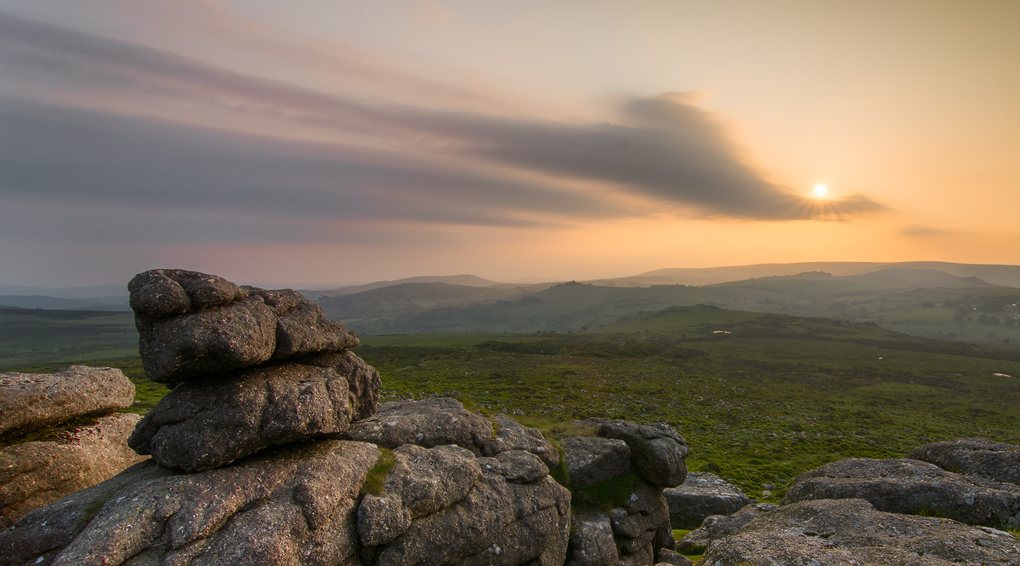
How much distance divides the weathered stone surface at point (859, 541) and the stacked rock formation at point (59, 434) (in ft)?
83.8

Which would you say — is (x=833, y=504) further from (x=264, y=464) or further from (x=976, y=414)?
(x=976, y=414)

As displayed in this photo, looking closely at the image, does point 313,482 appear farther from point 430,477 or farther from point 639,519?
point 639,519

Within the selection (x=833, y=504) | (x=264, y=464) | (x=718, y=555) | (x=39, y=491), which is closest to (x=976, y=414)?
(x=833, y=504)

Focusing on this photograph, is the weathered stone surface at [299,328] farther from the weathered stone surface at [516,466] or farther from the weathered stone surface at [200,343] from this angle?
the weathered stone surface at [516,466]

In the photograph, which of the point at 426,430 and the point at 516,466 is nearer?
the point at 516,466

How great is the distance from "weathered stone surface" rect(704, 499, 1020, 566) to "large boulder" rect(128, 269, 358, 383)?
58.3 feet

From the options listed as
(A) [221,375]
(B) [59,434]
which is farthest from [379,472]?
(B) [59,434]

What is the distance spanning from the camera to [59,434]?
59.3ft

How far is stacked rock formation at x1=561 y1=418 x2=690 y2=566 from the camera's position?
71.0ft

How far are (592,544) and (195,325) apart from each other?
63.5 feet

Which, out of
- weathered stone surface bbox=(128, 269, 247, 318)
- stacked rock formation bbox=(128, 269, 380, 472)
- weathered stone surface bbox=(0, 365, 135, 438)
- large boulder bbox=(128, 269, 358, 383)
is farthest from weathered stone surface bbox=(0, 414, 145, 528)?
weathered stone surface bbox=(128, 269, 247, 318)

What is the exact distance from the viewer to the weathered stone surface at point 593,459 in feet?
76.3

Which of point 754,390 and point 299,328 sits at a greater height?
point 299,328

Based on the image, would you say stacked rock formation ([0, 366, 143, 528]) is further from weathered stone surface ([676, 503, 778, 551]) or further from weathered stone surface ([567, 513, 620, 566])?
weathered stone surface ([676, 503, 778, 551])
